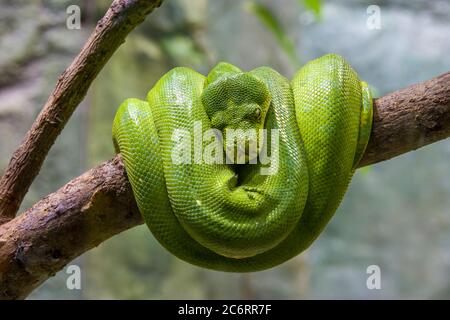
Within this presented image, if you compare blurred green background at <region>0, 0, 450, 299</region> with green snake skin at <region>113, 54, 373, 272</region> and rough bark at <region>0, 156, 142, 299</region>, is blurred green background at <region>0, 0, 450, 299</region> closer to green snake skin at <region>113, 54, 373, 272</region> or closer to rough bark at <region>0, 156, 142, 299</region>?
green snake skin at <region>113, 54, 373, 272</region>

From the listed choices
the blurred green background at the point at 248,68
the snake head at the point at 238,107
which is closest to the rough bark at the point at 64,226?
the snake head at the point at 238,107

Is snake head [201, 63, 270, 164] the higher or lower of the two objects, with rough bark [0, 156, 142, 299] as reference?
higher

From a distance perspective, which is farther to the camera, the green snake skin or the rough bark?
the rough bark
